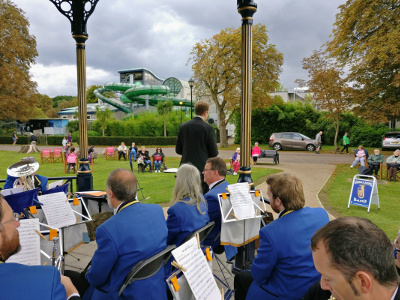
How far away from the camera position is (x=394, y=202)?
7.93 meters

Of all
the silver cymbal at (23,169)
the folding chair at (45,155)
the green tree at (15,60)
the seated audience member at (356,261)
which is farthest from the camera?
the green tree at (15,60)

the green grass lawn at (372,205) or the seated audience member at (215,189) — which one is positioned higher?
the seated audience member at (215,189)

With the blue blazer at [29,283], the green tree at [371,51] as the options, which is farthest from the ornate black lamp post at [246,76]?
the green tree at [371,51]

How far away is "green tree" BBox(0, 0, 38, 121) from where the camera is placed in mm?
25844

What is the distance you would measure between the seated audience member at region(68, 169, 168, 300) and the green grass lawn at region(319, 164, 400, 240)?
478 cm

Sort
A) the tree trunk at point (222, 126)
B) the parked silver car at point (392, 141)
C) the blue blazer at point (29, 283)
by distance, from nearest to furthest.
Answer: the blue blazer at point (29, 283)
the parked silver car at point (392, 141)
the tree trunk at point (222, 126)

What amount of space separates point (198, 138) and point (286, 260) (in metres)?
2.58

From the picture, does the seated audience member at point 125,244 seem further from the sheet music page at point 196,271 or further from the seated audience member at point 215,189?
the seated audience member at point 215,189

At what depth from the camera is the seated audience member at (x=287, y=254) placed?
209 centimetres

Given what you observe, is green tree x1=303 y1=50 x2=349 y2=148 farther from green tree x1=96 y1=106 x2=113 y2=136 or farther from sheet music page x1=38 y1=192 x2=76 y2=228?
green tree x1=96 y1=106 x2=113 y2=136

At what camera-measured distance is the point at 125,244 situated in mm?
2125

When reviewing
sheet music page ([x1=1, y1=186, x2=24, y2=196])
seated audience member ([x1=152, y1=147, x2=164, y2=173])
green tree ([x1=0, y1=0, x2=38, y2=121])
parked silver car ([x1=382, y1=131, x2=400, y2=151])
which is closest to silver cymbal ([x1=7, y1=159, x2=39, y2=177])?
sheet music page ([x1=1, y1=186, x2=24, y2=196])

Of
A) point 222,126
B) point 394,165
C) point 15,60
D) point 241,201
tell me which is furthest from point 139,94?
point 241,201

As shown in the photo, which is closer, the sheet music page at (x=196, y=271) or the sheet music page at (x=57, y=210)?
the sheet music page at (x=196, y=271)
